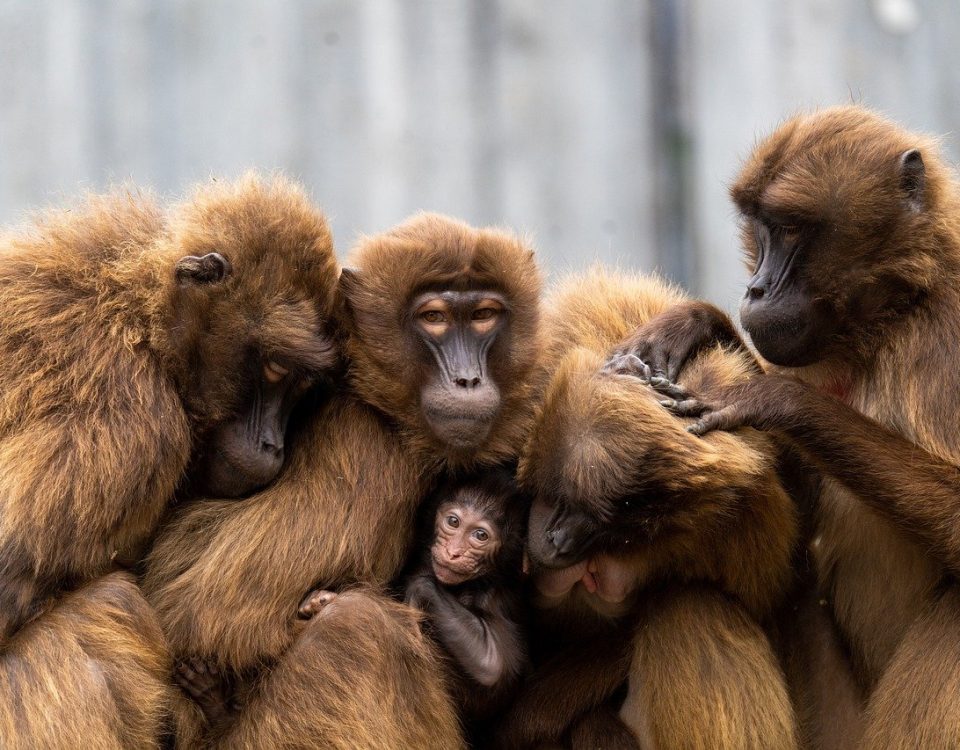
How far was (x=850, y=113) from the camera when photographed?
576 cm

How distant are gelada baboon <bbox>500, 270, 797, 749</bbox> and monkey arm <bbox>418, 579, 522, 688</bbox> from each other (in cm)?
26

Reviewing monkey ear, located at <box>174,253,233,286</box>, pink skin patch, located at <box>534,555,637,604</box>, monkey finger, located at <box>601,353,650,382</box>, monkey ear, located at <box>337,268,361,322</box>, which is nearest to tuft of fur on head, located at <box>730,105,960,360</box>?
monkey finger, located at <box>601,353,650,382</box>

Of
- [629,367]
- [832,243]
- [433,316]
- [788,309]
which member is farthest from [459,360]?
[832,243]

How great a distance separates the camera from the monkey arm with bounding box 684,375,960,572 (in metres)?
5.06

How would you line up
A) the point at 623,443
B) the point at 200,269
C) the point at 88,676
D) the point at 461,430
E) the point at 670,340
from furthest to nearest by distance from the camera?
the point at 670,340 → the point at 461,430 → the point at 200,269 → the point at 623,443 → the point at 88,676

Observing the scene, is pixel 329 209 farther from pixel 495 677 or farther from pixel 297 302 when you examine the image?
pixel 495 677

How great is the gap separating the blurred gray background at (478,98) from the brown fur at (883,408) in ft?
9.89

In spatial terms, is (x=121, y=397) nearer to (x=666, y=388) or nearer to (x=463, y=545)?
(x=463, y=545)

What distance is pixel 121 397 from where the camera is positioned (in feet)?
16.9

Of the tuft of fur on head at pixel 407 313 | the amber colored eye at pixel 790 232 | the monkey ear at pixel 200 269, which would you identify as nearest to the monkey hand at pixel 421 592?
the tuft of fur on head at pixel 407 313

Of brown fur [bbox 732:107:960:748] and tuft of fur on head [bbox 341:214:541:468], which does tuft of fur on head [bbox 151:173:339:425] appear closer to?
tuft of fur on head [bbox 341:214:541:468]

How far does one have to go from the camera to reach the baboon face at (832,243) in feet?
17.8

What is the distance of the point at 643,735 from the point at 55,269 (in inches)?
118

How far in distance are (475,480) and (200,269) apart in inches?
56.1
